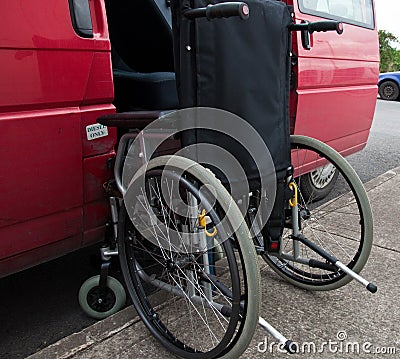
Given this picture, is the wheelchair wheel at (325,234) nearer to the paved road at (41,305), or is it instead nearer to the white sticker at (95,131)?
the white sticker at (95,131)

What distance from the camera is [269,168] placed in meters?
1.91

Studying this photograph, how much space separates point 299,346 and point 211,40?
1308 millimetres

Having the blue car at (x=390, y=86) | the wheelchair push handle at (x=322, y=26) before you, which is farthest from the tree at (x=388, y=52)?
the wheelchair push handle at (x=322, y=26)

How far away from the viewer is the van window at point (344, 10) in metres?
3.05

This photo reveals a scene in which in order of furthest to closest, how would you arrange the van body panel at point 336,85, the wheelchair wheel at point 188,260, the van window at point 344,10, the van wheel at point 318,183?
the van wheel at point 318,183, the van window at point 344,10, the van body panel at point 336,85, the wheelchair wheel at point 188,260

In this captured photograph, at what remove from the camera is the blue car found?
12.6 m

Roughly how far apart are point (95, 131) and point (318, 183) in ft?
7.72

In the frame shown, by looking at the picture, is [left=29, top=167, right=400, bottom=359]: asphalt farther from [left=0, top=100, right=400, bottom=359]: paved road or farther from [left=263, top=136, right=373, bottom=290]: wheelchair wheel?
[left=0, top=100, right=400, bottom=359]: paved road

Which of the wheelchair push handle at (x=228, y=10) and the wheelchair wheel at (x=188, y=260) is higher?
the wheelchair push handle at (x=228, y=10)

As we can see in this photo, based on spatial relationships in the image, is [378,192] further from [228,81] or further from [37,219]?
[37,219]

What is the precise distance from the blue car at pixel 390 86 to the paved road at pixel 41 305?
463 inches

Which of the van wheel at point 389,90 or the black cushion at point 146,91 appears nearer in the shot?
the black cushion at point 146,91

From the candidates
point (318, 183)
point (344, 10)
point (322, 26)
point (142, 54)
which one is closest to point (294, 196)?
point (322, 26)

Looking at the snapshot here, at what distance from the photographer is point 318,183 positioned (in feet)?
12.8
